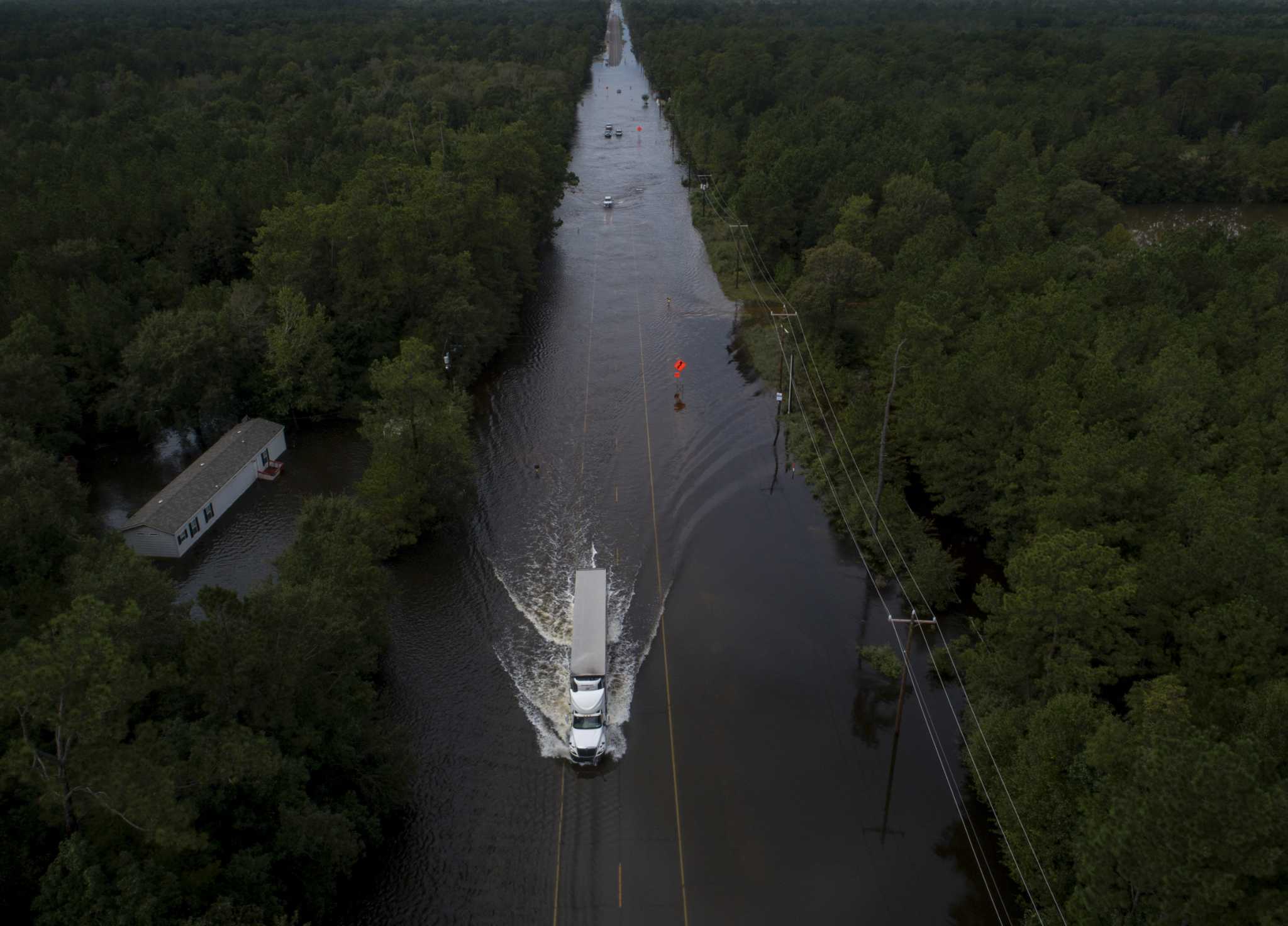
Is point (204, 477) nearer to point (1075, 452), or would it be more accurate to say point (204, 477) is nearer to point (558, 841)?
point (558, 841)

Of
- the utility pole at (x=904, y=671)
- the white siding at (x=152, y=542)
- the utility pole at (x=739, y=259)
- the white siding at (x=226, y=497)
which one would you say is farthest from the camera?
the utility pole at (x=739, y=259)

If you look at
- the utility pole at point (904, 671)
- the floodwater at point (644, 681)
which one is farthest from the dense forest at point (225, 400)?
the utility pole at point (904, 671)

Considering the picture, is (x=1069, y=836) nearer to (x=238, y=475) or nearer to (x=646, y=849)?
(x=646, y=849)

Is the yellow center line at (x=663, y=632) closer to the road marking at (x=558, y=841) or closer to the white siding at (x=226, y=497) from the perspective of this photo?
the road marking at (x=558, y=841)

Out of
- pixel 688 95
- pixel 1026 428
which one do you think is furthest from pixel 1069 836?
pixel 688 95

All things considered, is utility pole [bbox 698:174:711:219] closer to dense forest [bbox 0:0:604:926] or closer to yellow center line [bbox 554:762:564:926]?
dense forest [bbox 0:0:604:926]

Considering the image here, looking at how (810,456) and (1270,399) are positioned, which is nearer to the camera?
(1270,399)

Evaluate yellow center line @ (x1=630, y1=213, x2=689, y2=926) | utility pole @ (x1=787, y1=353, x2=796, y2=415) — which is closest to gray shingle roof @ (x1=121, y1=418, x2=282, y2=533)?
yellow center line @ (x1=630, y1=213, x2=689, y2=926)
